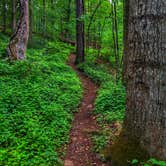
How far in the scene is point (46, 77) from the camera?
11.7m

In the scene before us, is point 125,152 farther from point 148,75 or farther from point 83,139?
point 83,139

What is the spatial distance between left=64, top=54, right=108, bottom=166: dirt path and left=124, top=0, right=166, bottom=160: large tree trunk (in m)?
1.39

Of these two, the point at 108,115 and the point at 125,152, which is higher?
the point at 125,152

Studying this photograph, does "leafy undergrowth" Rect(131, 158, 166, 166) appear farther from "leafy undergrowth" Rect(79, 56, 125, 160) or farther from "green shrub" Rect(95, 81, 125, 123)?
"green shrub" Rect(95, 81, 125, 123)

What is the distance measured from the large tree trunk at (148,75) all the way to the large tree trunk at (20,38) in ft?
31.5

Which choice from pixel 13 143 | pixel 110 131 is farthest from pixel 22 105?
pixel 110 131

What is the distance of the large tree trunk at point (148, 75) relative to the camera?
378 cm

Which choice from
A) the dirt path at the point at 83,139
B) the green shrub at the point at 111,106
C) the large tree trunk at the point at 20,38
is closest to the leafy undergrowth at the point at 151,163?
the dirt path at the point at 83,139

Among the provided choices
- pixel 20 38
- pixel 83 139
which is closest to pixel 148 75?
pixel 83 139

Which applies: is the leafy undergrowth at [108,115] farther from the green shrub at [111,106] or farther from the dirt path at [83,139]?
the dirt path at [83,139]

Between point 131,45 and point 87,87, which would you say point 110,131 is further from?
point 87,87

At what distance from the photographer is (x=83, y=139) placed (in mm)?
6672

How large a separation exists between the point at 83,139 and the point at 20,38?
791 cm

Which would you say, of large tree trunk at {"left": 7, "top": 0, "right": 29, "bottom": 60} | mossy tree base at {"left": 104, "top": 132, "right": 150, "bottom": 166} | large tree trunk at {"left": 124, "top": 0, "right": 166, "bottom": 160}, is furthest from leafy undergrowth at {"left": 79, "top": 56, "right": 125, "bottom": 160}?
large tree trunk at {"left": 7, "top": 0, "right": 29, "bottom": 60}
